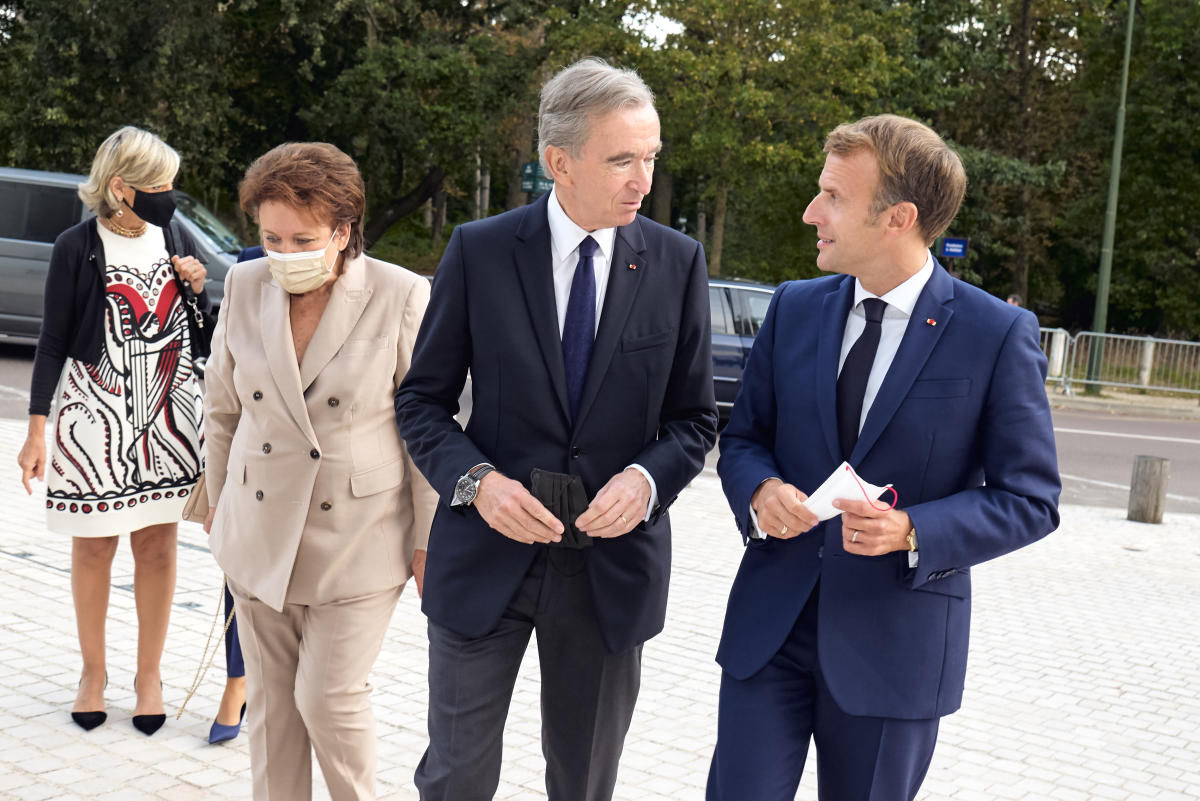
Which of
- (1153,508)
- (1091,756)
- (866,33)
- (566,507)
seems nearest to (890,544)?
(566,507)

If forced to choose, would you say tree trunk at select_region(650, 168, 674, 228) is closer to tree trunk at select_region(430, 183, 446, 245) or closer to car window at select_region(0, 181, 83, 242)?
car window at select_region(0, 181, 83, 242)

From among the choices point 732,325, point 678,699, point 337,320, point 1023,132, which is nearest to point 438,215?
point 1023,132

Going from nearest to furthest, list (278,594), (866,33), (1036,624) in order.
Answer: (278,594)
(1036,624)
(866,33)

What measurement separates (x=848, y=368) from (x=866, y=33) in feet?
75.7

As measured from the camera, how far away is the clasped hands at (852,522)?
95.0 inches

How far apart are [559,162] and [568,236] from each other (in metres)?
0.17

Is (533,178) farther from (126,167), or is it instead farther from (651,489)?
(651,489)

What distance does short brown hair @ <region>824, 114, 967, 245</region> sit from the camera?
2604 mm

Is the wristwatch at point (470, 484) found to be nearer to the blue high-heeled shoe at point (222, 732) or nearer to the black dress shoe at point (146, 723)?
the blue high-heeled shoe at point (222, 732)

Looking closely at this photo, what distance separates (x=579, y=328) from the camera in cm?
289

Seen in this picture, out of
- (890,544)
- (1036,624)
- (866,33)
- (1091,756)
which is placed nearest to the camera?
(890,544)

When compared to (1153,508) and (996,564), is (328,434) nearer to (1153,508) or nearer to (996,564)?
(996,564)

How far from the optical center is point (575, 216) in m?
2.92

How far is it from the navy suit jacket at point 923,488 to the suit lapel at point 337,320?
124 centimetres
